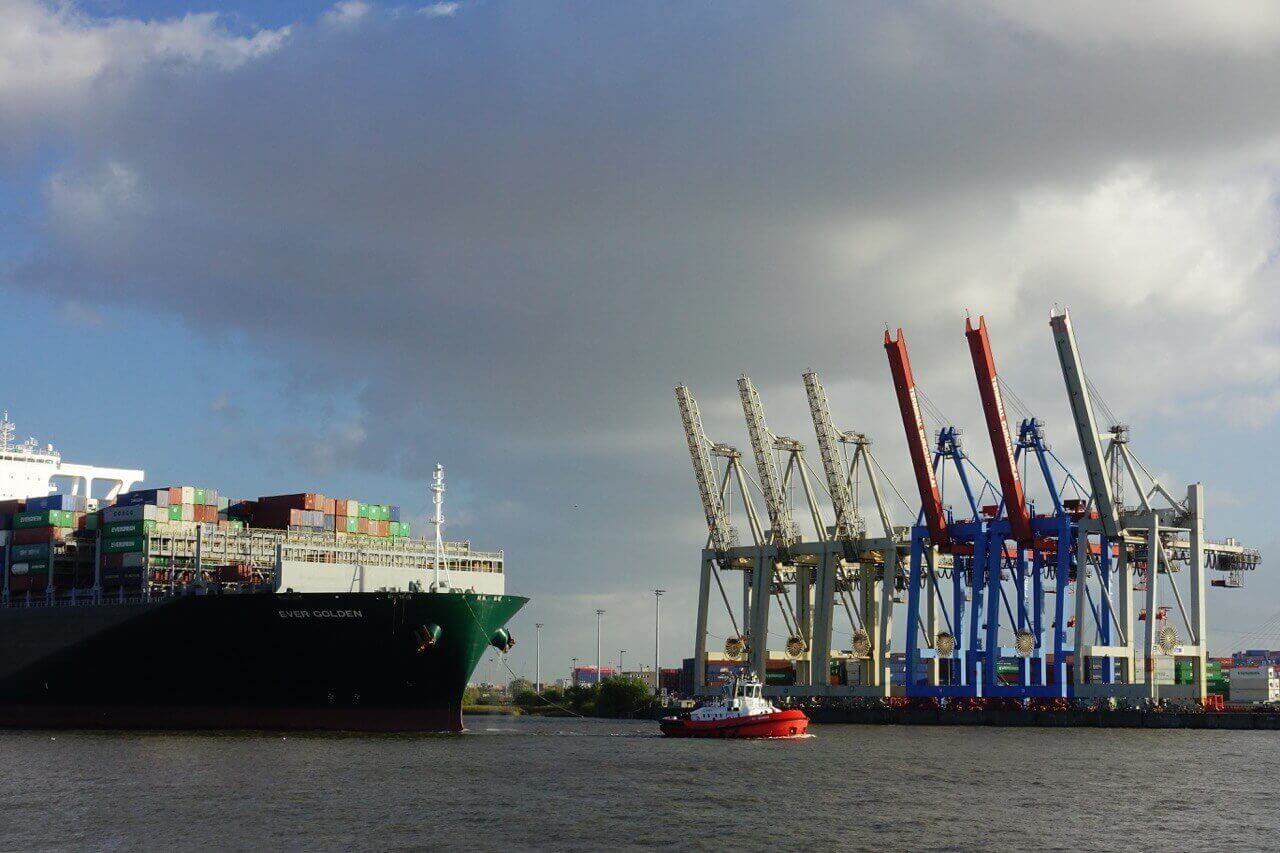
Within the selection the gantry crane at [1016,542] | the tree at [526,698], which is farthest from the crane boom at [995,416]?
the tree at [526,698]

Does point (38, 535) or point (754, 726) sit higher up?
point (38, 535)

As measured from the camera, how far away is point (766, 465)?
11394cm

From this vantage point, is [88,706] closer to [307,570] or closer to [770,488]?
[307,570]

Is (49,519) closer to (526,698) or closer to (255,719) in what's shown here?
(255,719)

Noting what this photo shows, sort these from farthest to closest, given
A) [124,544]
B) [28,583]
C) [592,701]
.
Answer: [592,701], [28,583], [124,544]

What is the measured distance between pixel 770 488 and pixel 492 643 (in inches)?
1927

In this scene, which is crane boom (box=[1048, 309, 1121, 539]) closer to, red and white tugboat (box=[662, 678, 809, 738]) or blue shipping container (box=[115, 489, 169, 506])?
red and white tugboat (box=[662, 678, 809, 738])

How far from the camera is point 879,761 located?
198 feet

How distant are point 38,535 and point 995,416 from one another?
181 ft

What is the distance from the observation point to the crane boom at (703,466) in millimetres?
115688

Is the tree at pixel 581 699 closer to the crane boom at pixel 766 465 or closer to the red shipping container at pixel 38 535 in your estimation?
the crane boom at pixel 766 465

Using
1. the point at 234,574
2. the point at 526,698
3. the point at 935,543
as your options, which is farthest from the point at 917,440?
the point at 526,698

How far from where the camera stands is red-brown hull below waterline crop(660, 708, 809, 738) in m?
73.8

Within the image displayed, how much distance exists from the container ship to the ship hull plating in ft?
0.27
